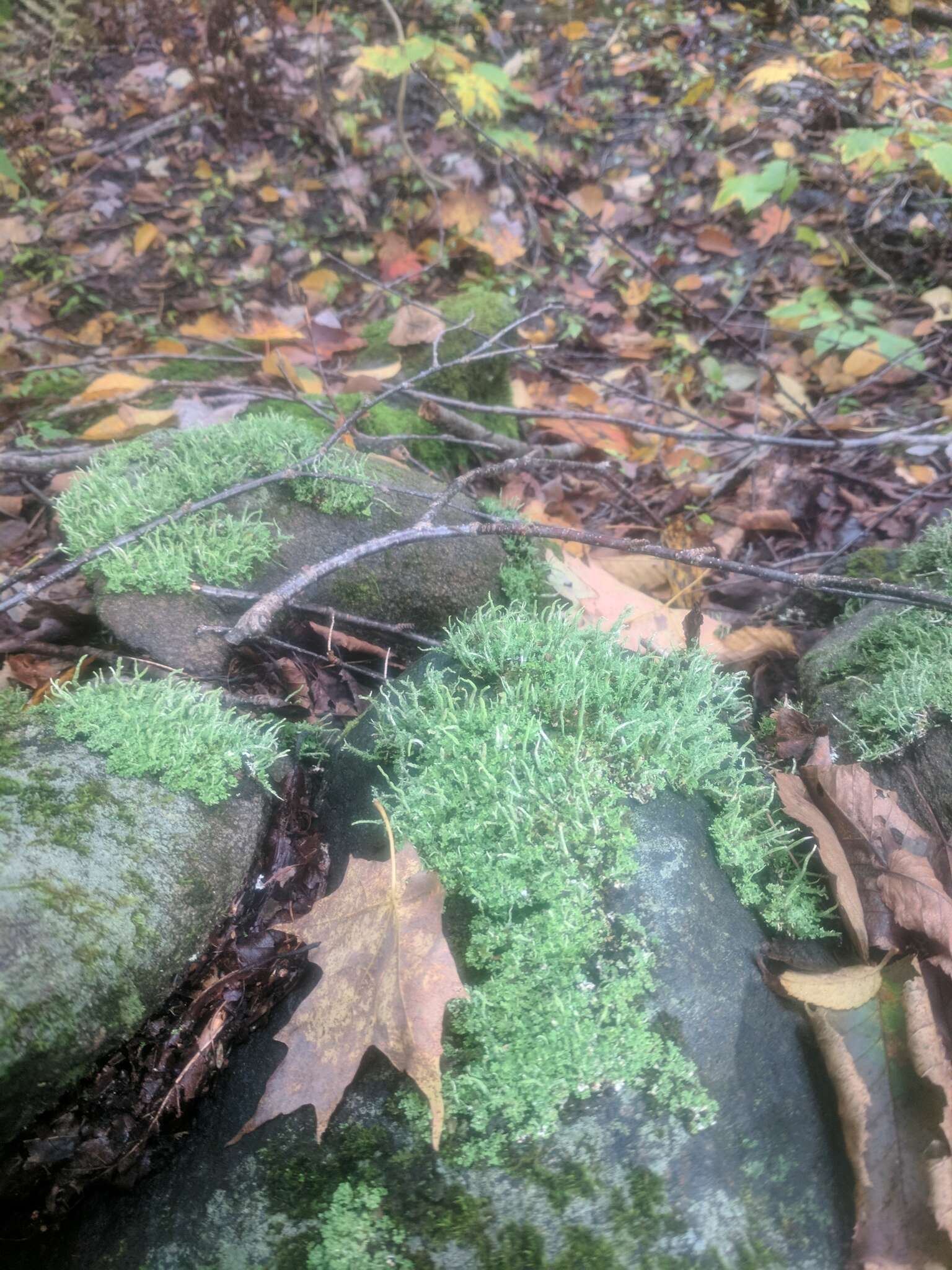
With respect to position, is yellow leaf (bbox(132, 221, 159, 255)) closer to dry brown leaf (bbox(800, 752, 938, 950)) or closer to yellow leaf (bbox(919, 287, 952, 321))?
yellow leaf (bbox(919, 287, 952, 321))

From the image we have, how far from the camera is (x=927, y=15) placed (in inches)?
211

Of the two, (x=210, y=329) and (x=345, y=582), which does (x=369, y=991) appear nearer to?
(x=345, y=582)

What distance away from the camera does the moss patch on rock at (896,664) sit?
1.83m

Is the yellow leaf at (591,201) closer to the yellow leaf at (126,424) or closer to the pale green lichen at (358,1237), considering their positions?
the yellow leaf at (126,424)

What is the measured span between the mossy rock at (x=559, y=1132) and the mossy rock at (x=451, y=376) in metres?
2.28

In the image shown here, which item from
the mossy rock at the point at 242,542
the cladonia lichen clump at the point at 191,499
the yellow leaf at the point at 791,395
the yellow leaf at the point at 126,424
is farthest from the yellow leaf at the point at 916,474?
the yellow leaf at the point at 126,424

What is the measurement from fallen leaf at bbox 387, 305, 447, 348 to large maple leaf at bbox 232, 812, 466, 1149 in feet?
10.6

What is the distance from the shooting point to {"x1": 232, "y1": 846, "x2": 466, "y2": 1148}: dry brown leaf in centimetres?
131

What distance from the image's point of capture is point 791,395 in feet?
13.7

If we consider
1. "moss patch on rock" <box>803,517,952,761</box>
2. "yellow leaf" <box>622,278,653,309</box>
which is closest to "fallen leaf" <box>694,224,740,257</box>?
"yellow leaf" <box>622,278,653,309</box>

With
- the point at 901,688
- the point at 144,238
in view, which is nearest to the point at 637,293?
the point at 144,238

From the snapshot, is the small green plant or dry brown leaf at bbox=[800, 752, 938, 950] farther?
the small green plant

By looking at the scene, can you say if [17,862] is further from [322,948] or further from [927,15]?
[927,15]

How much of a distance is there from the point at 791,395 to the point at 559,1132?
3.99 metres
